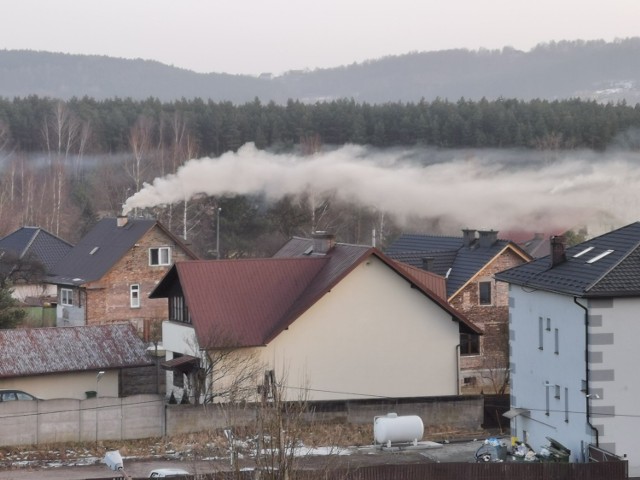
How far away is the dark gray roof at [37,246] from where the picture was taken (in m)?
74.3

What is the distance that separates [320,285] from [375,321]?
2105mm

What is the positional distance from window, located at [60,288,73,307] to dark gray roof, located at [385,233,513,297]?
51.0ft

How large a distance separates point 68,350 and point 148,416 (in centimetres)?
664

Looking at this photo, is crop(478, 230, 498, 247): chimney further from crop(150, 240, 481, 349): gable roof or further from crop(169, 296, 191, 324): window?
crop(169, 296, 191, 324): window

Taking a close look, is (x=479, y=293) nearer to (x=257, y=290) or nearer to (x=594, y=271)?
(x=257, y=290)

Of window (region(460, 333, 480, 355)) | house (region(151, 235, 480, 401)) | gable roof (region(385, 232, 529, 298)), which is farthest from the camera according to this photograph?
gable roof (region(385, 232, 529, 298))

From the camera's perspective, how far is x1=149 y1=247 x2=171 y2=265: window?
203 feet

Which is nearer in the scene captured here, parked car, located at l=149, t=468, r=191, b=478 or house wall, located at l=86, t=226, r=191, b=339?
parked car, located at l=149, t=468, r=191, b=478

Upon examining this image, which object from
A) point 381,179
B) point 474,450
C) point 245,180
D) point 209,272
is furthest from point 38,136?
point 474,450

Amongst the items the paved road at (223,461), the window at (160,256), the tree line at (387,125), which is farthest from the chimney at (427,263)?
the tree line at (387,125)

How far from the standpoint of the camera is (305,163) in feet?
251

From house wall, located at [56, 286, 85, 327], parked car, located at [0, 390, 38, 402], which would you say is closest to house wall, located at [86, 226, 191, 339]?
→ house wall, located at [56, 286, 85, 327]

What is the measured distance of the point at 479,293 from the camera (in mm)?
51688

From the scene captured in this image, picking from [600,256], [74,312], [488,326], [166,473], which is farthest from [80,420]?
[74,312]
